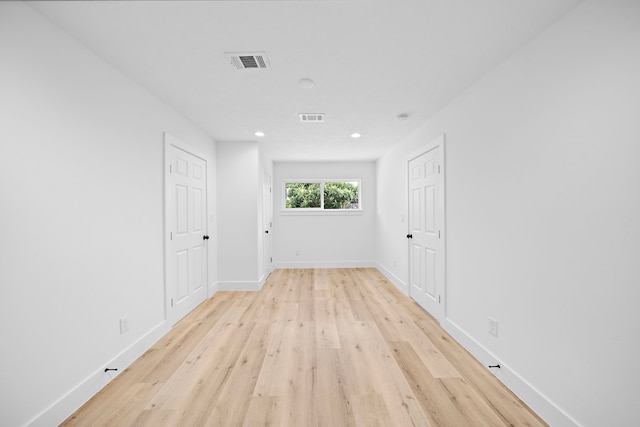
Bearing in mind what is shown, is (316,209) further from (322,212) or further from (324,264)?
(324,264)

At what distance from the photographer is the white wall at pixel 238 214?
411 cm

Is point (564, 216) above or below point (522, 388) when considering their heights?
above

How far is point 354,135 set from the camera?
3.84 metres

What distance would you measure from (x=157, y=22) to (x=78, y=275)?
1.68 metres

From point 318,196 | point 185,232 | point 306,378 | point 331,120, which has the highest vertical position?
point 331,120

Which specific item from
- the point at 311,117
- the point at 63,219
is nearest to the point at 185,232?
the point at 63,219

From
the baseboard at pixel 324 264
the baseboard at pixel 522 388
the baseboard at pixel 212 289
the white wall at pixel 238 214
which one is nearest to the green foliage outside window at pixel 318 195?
the baseboard at pixel 324 264

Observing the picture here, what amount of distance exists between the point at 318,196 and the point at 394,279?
248 cm

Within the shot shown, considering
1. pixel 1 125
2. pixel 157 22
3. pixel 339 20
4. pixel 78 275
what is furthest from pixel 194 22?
pixel 78 275

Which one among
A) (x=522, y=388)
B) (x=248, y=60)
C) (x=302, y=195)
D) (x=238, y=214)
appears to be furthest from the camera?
(x=302, y=195)

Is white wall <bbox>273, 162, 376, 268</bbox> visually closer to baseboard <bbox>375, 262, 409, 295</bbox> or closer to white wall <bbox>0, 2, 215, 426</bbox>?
baseboard <bbox>375, 262, 409, 295</bbox>

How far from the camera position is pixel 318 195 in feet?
19.6

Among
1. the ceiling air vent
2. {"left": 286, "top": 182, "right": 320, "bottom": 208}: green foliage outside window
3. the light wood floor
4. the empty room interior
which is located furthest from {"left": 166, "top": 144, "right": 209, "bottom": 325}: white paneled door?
{"left": 286, "top": 182, "right": 320, "bottom": 208}: green foliage outside window

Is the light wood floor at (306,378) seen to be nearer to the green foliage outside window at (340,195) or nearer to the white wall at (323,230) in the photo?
the white wall at (323,230)
